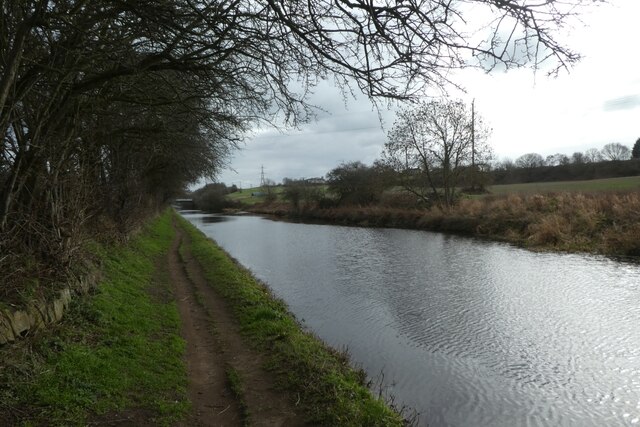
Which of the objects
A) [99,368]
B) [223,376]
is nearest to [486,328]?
[223,376]

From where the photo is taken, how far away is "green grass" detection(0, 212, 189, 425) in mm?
4516

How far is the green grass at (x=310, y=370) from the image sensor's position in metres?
5.11

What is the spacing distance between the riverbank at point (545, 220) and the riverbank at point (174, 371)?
52.9ft

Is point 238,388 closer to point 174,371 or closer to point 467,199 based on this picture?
point 174,371

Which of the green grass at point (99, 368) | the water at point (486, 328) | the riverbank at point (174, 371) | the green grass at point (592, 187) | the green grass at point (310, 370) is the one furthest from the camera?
the green grass at point (592, 187)

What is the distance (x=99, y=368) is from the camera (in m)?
5.54

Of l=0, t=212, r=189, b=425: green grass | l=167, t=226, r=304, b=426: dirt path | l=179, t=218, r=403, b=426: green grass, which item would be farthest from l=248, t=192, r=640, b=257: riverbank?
l=0, t=212, r=189, b=425: green grass

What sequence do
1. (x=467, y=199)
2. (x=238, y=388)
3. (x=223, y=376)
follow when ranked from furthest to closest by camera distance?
(x=467, y=199) → (x=223, y=376) → (x=238, y=388)

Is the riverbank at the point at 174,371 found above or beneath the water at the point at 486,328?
above

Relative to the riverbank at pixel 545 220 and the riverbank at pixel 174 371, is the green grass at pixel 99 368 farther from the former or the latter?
the riverbank at pixel 545 220

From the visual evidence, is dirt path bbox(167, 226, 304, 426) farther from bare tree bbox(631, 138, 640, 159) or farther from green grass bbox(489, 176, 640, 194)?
bare tree bbox(631, 138, 640, 159)

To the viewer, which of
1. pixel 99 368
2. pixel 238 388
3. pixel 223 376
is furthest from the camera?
pixel 223 376

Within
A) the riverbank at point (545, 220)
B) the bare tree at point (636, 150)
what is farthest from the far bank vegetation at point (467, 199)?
the bare tree at point (636, 150)

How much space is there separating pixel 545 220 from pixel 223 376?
850 inches
